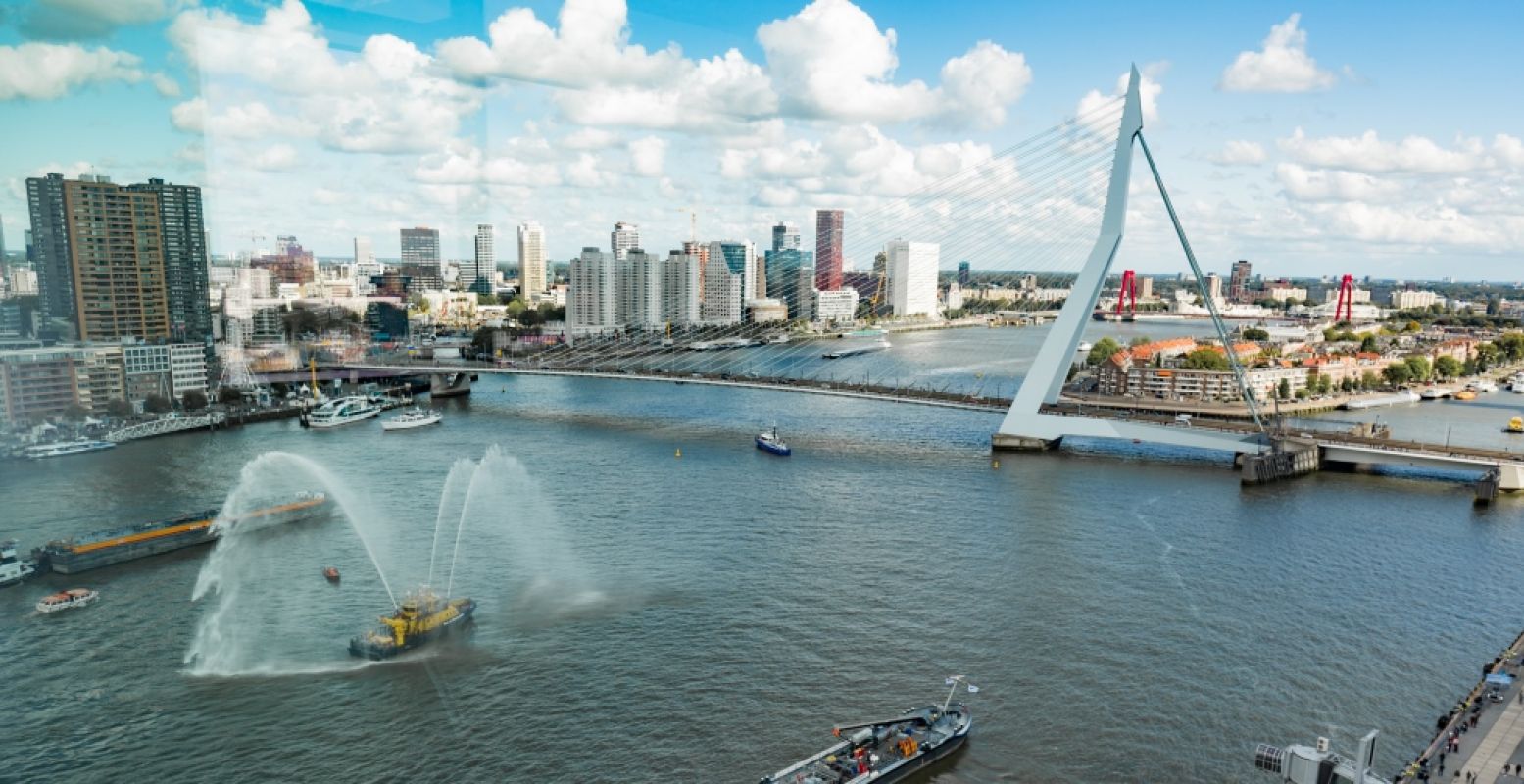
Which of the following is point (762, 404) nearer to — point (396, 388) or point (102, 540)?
point (396, 388)

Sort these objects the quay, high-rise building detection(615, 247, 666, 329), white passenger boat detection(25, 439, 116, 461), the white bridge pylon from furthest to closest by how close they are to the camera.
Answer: high-rise building detection(615, 247, 666, 329)
the white bridge pylon
white passenger boat detection(25, 439, 116, 461)
the quay

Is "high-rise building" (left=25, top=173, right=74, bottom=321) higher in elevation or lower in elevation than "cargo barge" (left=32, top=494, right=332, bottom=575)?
higher

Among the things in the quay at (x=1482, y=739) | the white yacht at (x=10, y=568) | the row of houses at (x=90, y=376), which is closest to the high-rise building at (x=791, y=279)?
the row of houses at (x=90, y=376)

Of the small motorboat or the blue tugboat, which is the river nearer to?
the small motorboat

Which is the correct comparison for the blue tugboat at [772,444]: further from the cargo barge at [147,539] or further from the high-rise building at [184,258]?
the high-rise building at [184,258]

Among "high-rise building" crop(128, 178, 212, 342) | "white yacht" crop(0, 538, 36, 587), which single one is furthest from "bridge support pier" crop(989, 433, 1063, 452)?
"white yacht" crop(0, 538, 36, 587)
